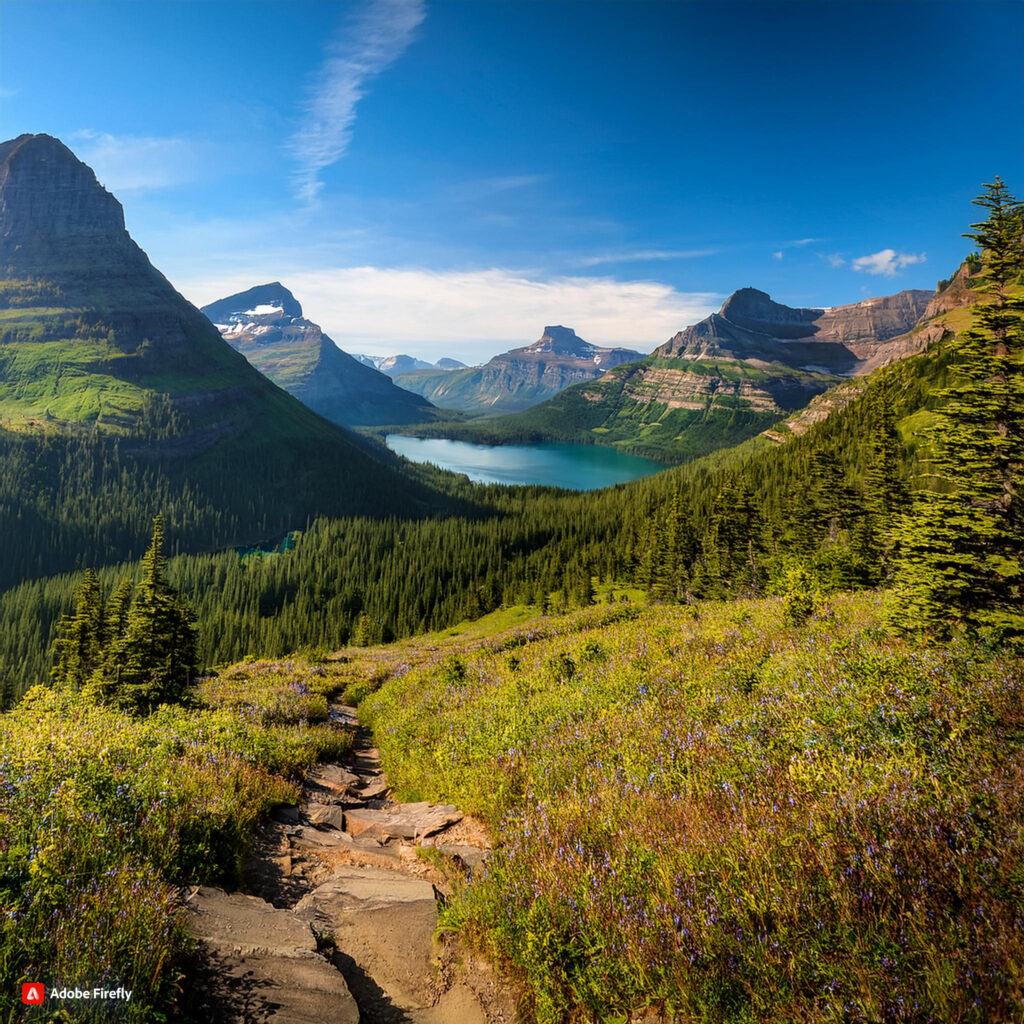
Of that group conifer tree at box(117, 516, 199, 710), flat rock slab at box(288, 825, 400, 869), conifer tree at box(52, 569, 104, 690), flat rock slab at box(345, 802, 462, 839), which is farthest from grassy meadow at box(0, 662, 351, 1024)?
conifer tree at box(52, 569, 104, 690)

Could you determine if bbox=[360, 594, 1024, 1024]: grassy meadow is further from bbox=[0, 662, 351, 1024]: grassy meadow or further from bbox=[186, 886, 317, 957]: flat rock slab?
bbox=[0, 662, 351, 1024]: grassy meadow

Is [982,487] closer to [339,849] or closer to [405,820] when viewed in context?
[405,820]

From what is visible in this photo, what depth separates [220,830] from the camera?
705 centimetres

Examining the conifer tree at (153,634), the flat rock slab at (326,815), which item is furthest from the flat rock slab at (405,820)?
the conifer tree at (153,634)

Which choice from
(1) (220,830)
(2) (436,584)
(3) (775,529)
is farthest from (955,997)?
(2) (436,584)

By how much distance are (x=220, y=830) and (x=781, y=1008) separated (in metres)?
7.22

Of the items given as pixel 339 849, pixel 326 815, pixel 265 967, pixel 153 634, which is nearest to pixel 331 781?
pixel 326 815

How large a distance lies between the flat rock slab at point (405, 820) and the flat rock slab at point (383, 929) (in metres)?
1.71

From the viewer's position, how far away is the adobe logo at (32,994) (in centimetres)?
343

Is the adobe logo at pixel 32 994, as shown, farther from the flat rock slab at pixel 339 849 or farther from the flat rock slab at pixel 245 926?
the flat rock slab at pixel 339 849

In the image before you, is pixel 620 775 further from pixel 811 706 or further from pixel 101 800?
pixel 101 800

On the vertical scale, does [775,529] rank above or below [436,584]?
above

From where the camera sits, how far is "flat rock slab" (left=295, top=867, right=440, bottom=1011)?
5.37 m

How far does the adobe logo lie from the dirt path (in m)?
1.27
